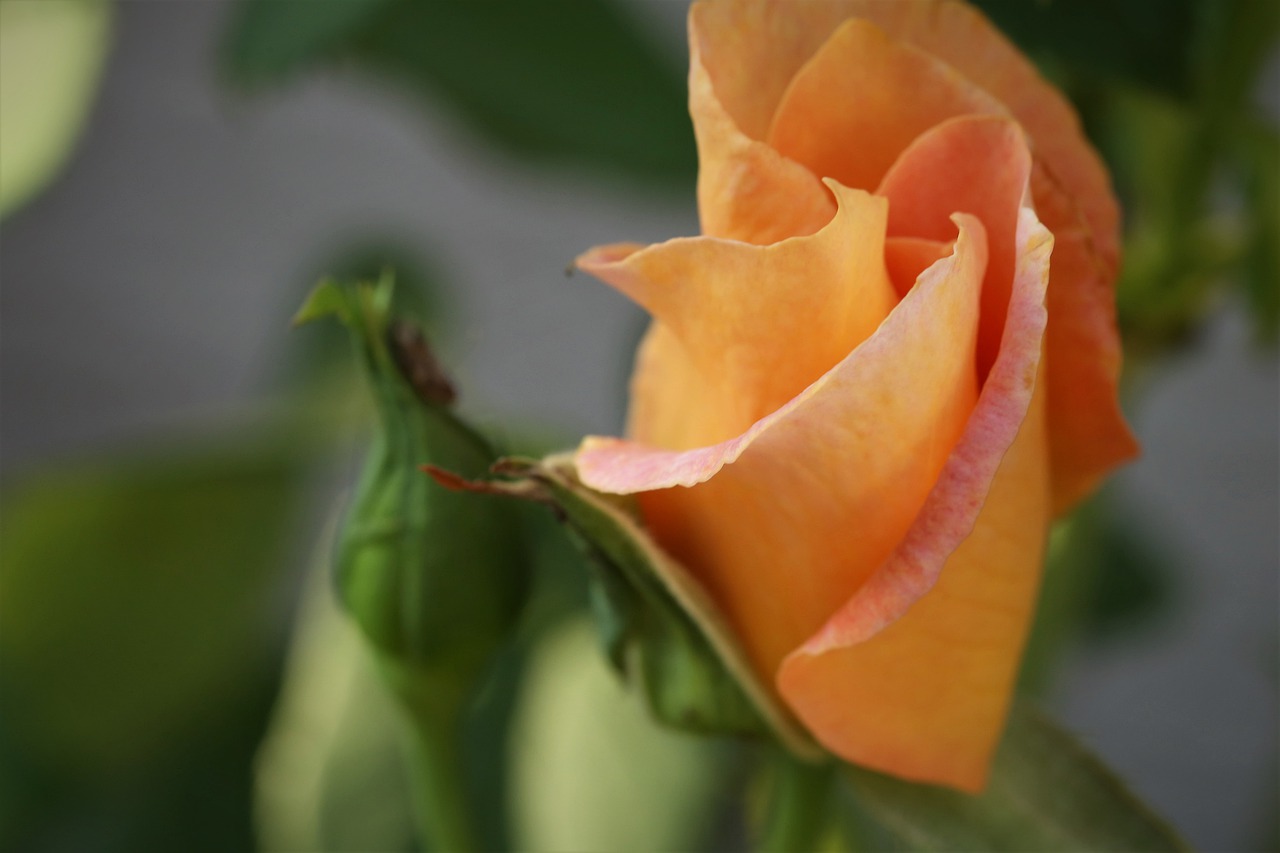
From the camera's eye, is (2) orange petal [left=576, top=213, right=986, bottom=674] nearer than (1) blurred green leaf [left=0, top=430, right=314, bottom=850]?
Yes

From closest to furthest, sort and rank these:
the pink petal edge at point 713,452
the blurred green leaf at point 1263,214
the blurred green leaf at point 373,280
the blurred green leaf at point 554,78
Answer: the pink petal edge at point 713,452 < the blurred green leaf at point 1263,214 < the blurred green leaf at point 554,78 < the blurred green leaf at point 373,280

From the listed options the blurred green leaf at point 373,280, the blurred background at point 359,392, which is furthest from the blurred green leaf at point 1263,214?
the blurred green leaf at point 373,280

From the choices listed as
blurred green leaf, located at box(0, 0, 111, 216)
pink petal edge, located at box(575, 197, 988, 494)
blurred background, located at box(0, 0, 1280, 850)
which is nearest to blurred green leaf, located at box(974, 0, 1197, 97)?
blurred background, located at box(0, 0, 1280, 850)

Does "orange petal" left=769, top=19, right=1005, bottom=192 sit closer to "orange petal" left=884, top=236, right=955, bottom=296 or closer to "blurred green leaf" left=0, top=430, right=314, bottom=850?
"orange petal" left=884, top=236, right=955, bottom=296

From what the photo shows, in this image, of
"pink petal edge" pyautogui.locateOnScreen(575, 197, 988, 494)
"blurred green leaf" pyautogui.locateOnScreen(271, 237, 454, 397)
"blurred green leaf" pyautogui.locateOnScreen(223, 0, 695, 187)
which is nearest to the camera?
"pink petal edge" pyautogui.locateOnScreen(575, 197, 988, 494)

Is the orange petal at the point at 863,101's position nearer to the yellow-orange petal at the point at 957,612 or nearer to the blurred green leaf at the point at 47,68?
the yellow-orange petal at the point at 957,612

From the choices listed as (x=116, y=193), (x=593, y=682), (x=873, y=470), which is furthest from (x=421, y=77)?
(x=116, y=193)

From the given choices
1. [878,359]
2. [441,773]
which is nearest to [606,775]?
[441,773]

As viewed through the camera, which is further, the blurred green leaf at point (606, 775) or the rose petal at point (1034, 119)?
the blurred green leaf at point (606, 775)
